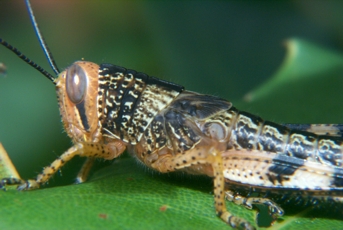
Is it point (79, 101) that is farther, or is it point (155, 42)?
point (155, 42)

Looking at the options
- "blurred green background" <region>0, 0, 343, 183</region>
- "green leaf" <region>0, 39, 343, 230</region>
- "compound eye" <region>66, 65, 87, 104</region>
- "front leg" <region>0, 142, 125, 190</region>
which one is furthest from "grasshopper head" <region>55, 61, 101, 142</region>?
"blurred green background" <region>0, 0, 343, 183</region>

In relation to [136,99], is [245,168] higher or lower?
lower

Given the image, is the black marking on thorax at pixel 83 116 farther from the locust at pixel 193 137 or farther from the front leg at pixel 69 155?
the front leg at pixel 69 155

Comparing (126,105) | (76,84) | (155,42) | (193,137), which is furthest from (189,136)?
(155,42)

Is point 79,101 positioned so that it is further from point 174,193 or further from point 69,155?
point 174,193

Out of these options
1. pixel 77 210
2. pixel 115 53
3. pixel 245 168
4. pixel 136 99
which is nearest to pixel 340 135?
pixel 245 168

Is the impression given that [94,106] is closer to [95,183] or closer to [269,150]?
[95,183]

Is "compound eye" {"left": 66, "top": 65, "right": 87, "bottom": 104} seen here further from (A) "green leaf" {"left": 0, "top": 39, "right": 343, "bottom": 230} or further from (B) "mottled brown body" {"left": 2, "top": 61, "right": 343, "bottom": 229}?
(A) "green leaf" {"left": 0, "top": 39, "right": 343, "bottom": 230}
